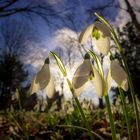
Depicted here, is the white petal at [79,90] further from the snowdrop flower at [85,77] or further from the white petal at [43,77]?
the white petal at [43,77]

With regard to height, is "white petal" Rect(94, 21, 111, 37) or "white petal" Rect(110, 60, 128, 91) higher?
"white petal" Rect(94, 21, 111, 37)

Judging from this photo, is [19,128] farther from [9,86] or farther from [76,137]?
[9,86]

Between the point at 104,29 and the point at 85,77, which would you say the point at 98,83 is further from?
the point at 104,29

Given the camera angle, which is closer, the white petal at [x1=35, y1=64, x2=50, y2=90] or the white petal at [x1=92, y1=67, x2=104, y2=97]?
the white petal at [x1=92, y1=67, x2=104, y2=97]

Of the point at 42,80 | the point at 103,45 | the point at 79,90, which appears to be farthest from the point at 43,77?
the point at 103,45

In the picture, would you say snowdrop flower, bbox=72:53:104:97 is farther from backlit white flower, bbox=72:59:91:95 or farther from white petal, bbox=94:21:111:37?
white petal, bbox=94:21:111:37

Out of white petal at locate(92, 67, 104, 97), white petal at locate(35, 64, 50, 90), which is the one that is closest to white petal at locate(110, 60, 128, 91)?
white petal at locate(92, 67, 104, 97)

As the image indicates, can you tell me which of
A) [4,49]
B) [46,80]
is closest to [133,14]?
[4,49]
